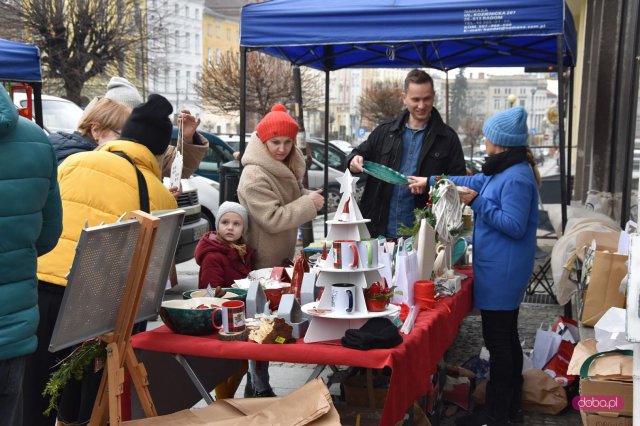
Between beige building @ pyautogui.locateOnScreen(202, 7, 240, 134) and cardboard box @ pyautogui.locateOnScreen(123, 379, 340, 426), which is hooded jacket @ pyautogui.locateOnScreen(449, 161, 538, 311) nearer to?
cardboard box @ pyautogui.locateOnScreen(123, 379, 340, 426)

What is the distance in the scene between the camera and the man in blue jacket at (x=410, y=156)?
5.47 metres

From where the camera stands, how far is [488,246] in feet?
15.0

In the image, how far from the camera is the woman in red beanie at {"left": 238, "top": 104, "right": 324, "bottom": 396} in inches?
181

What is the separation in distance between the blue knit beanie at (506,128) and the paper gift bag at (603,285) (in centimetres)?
83

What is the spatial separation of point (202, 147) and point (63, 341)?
2.46m

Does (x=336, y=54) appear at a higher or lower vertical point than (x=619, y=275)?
higher

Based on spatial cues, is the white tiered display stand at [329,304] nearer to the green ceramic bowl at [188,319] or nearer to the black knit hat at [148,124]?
the green ceramic bowl at [188,319]

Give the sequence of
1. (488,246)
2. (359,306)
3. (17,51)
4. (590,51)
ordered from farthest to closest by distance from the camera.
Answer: (590,51) < (17,51) < (488,246) < (359,306)

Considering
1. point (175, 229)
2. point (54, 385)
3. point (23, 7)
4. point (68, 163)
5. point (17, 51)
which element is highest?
point (23, 7)

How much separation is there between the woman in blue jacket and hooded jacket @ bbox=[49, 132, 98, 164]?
6.74ft

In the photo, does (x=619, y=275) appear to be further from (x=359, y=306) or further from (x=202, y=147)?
(x=202, y=147)

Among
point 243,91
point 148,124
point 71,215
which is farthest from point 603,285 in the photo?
point 243,91

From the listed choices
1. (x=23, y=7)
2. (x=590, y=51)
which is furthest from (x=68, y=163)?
(x=23, y=7)

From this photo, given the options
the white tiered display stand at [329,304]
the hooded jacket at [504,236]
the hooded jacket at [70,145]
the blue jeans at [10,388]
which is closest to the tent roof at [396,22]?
the hooded jacket at [504,236]
